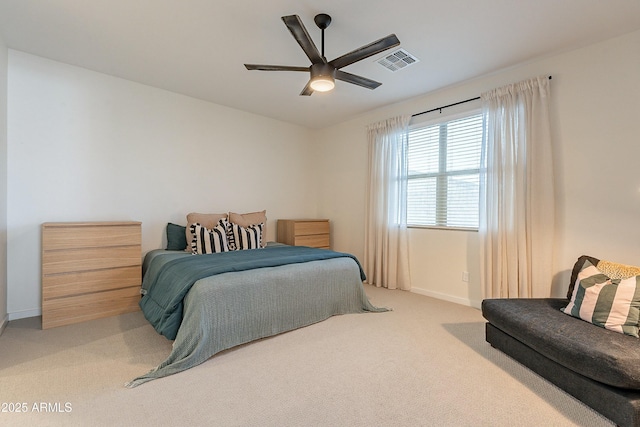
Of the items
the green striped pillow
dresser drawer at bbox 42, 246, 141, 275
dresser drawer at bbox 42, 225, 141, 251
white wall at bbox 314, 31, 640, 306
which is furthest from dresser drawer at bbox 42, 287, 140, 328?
the green striped pillow

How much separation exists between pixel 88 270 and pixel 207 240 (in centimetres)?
109

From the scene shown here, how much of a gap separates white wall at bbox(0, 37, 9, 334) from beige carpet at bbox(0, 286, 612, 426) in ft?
0.82

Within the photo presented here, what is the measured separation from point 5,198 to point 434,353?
3.93 meters

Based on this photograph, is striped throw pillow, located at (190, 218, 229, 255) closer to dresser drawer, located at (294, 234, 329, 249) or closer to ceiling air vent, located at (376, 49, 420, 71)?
dresser drawer, located at (294, 234, 329, 249)

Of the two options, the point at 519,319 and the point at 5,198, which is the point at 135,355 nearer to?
the point at 5,198

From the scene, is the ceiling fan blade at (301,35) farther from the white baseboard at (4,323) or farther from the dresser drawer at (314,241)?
the white baseboard at (4,323)

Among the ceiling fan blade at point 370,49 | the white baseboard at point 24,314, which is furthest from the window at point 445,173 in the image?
the white baseboard at point 24,314

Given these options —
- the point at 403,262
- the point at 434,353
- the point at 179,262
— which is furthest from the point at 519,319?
the point at 179,262

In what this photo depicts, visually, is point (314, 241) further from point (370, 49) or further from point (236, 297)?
point (370, 49)

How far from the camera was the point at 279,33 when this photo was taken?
2.35 m

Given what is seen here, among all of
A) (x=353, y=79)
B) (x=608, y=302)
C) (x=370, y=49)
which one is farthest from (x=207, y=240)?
(x=608, y=302)

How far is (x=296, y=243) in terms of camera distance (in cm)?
429

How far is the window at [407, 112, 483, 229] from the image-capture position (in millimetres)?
3266

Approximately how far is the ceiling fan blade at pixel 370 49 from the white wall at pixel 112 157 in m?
2.43
